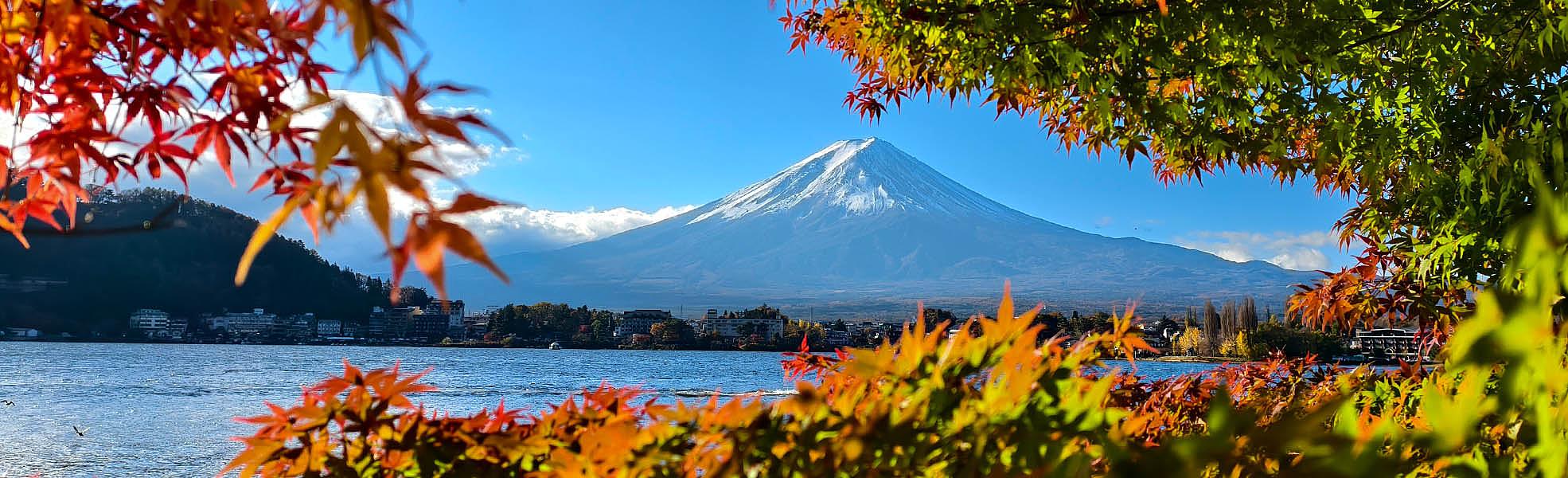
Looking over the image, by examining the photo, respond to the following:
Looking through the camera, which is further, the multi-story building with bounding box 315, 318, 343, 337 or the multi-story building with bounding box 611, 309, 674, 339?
the multi-story building with bounding box 611, 309, 674, 339

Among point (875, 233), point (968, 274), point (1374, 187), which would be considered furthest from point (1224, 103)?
point (875, 233)

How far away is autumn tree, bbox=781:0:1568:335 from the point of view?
2988 mm

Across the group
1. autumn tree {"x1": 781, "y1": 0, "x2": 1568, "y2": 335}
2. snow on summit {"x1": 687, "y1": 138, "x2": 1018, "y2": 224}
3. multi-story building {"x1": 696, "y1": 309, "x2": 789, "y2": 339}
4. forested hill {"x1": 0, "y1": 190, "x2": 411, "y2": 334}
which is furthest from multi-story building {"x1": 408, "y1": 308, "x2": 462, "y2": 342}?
autumn tree {"x1": 781, "y1": 0, "x2": 1568, "y2": 335}

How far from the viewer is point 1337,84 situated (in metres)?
3.92

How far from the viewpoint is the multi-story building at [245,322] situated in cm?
7344

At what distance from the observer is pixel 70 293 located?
66.1 meters

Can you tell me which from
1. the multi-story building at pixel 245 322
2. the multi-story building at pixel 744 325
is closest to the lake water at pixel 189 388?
the multi-story building at pixel 245 322

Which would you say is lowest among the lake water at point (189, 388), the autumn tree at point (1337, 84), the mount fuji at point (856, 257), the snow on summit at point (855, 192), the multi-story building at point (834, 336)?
the lake water at point (189, 388)

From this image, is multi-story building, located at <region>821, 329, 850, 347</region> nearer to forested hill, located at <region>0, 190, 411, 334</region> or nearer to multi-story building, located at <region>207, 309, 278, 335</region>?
forested hill, located at <region>0, 190, 411, 334</region>

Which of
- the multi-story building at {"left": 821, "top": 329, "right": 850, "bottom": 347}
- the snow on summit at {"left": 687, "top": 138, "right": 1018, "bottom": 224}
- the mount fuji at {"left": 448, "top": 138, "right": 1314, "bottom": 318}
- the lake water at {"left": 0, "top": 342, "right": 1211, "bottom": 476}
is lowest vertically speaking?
the lake water at {"left": 0, "top": 342, "right": 1211, "bottom": 476}

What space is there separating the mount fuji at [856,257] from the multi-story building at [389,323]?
4027 centimetres

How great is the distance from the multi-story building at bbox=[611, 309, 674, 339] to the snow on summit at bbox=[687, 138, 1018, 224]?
45.1 metres

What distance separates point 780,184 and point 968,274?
3011cm

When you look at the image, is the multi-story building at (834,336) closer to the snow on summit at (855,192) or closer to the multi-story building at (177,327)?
the multi-story building at (177,327)
